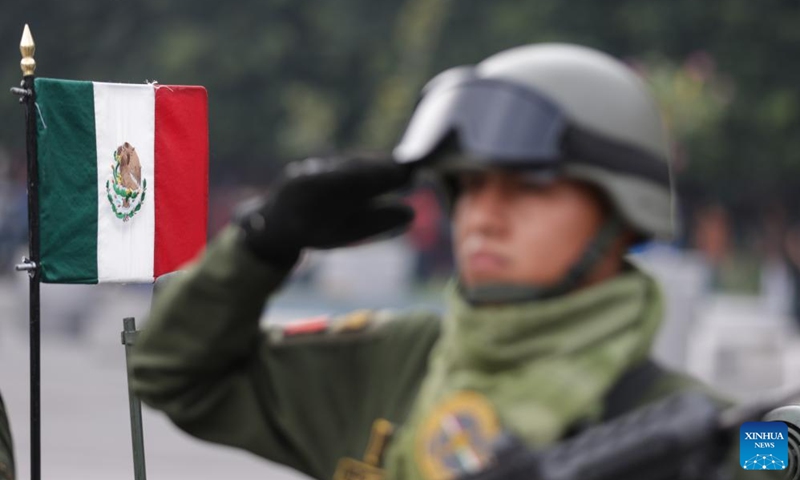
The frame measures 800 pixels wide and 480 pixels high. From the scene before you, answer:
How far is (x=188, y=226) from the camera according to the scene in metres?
4.44

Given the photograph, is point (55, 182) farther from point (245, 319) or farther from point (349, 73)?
point (349, 73)

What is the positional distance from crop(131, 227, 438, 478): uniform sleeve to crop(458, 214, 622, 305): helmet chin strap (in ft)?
0.70

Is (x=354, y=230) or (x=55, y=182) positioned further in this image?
(x=55, y=182)

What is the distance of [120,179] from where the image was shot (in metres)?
4.41

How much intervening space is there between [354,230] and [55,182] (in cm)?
199

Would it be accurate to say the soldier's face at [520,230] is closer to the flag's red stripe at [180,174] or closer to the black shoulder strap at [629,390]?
the black shoulder strap at [629,390]

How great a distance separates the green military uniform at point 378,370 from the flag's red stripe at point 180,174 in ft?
5.99

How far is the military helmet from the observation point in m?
2.28

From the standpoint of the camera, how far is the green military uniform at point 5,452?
3.38m

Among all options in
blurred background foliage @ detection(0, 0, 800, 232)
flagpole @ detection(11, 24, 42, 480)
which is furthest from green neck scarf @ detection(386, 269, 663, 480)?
blurred background foliage @ detection(0, 0, 800, 232)

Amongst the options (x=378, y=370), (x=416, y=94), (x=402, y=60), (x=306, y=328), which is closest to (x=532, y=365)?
(x=378, y=370)

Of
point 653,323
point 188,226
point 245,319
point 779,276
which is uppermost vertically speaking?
point 779,276

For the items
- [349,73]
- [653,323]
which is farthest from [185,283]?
[349,73]

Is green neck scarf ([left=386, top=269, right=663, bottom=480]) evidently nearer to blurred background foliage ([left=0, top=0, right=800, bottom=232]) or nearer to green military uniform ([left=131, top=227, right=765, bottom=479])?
green military uniform ([left=131, top=227, right=765, bottom=479])
